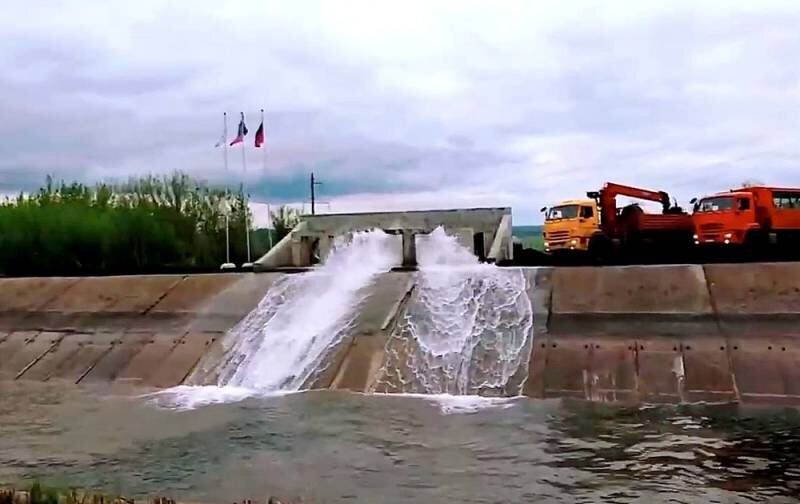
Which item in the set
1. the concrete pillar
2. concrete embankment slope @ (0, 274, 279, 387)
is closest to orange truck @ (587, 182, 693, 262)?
the concrete pillar

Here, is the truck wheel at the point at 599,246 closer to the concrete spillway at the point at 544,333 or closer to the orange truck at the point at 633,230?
the orange truck at the point at 633,230

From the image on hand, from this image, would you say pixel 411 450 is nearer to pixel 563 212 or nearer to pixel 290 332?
pixel 290 332

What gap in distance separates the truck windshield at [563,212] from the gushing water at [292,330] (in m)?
10.3

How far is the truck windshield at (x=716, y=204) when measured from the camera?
1019 inches

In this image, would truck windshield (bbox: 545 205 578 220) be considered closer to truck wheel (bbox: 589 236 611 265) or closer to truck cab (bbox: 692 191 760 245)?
truck wheel (bbox: 589 236 611 265)

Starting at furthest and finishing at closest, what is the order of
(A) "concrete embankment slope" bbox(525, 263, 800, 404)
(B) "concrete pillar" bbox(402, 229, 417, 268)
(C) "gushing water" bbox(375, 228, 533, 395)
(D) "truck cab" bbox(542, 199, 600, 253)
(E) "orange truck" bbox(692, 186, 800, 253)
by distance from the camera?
(D) "truck cab" bbox(542, 199, 600, 253) → (B) "concrete pillar" bbox(402, 229, 417, 268) → (E) "orange truck" bbox(692, 186, 800, 253) → (C) "gushing water" bbox(375, 228, 533, 395) → (A) "concrete embankment slope" bbox(525, 263, 800, 404)

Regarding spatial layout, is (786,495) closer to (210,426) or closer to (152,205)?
(210,426)

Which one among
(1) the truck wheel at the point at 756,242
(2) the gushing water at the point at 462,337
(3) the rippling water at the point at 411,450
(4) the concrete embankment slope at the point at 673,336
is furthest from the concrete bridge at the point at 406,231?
(3) the rippling water at the point at 411,450

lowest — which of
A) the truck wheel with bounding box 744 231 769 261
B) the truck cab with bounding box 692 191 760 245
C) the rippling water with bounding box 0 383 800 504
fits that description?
the rippling water with bounding box 0 383 800 504

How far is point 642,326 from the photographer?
15.8m

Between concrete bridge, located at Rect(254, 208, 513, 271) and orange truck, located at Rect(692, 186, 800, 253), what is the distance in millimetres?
5900

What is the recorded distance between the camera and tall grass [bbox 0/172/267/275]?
37750 millimetres

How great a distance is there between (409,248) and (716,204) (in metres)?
8.86

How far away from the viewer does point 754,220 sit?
25.5 metres
